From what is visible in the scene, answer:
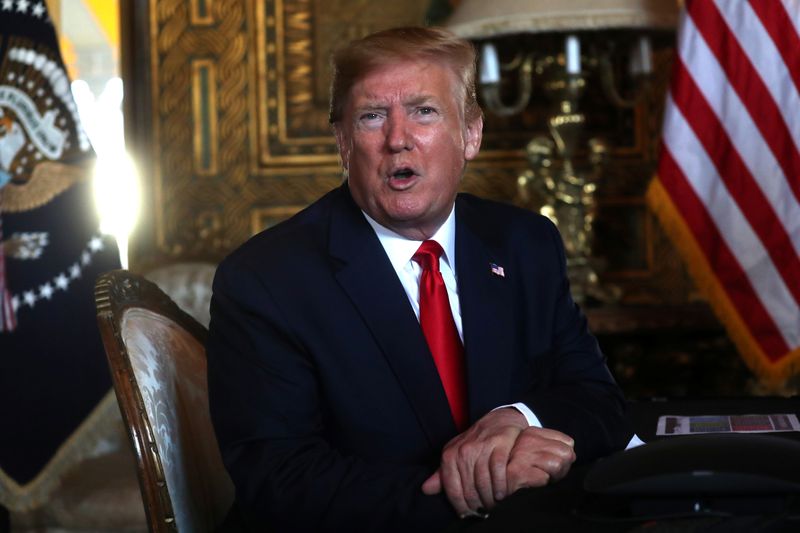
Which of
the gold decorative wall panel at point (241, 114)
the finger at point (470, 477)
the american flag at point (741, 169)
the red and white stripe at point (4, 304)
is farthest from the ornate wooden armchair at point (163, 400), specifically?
the gold decorative wall panel at point (241, 114)

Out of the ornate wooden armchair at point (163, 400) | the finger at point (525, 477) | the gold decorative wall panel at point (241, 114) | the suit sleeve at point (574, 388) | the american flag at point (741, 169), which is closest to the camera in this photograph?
the finger at point (525, 477)

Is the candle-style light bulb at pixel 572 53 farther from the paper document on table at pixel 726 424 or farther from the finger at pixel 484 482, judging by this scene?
the finger at pixel 484 482

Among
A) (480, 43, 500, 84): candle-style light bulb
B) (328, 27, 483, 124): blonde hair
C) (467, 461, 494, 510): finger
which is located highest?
(328, 27, 483, 124): blonde hair

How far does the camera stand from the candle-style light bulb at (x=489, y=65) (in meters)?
3.81

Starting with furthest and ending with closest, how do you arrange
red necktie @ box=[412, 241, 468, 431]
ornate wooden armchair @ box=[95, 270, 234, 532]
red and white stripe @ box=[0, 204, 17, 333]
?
red and white stripe @ box=[0, 204, 17, 333] < red necktie @ box=[412, 241, 468, 431] < ornate wooden armchair @ box=[95, 270, 234, 532]

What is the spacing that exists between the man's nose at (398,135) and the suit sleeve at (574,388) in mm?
427

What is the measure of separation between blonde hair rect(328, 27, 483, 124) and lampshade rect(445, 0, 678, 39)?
5.72 feet

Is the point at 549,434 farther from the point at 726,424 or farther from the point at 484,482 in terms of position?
the point at 726,424

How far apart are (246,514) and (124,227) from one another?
9.71ft

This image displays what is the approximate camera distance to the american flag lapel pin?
6.54 feet

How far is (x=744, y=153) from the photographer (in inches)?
137

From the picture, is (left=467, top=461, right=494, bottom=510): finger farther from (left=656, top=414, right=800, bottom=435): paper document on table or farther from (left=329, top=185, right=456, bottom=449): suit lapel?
(left=656, top=414, right=800, bottom=435): paper document on table

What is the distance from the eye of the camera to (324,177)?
14.9 feet

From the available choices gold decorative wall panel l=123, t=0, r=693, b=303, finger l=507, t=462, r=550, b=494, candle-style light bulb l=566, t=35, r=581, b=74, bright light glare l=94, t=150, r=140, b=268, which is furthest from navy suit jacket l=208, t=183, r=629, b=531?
bright light glare l=94, t=150, r=140, b=268
